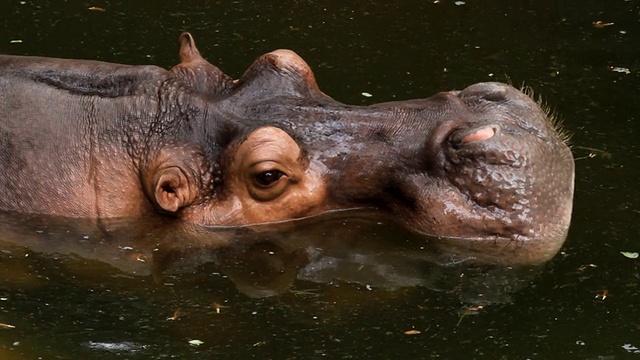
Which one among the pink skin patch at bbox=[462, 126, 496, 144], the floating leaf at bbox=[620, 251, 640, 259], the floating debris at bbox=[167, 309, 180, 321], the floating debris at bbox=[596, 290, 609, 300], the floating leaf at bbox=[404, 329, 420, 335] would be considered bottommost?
the floating debris at bbox=[167, 309, 180, 321]

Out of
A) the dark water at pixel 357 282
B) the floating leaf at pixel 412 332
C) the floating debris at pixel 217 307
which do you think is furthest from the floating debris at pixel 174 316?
the floating leaf at pixel 412 332

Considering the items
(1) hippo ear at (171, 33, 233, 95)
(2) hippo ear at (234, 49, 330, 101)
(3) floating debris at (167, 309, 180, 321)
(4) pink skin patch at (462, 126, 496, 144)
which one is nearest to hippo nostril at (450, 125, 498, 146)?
(4) pink skin patch at (462, 126, 496, 144)

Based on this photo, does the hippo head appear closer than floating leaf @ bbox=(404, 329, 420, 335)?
No

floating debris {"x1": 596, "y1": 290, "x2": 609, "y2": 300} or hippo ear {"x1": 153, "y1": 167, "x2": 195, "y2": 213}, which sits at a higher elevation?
hippo ear {"x1": 153, "y1": 167, "x2": 195, "y2": 213}

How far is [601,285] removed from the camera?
5727mm

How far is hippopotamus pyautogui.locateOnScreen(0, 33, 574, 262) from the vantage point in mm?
5887

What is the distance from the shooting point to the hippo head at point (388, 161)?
5.84m

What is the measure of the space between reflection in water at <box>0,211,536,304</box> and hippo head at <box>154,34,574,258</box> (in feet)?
0.28

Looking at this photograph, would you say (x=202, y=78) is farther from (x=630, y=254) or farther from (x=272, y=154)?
Answer: (x=630, y=254)

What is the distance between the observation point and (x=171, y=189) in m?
6.09

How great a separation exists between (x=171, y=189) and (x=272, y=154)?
1.83 ft

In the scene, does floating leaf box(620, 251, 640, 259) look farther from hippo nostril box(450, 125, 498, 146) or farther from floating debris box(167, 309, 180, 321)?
floating debris box(167, 309, 180, 321)

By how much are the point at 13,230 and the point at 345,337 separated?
73.8 inches

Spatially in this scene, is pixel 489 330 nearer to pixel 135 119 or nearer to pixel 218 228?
pixel 218 228
